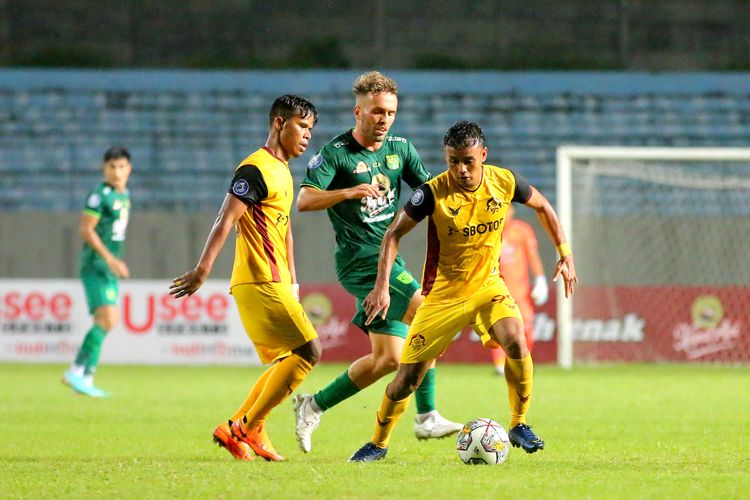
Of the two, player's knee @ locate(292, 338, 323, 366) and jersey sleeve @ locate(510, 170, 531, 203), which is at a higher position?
jersey sleeve @ locate(510, 170, 531, 203)

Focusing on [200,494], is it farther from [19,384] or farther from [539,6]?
[539,6]

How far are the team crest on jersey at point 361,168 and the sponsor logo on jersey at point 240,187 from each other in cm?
89

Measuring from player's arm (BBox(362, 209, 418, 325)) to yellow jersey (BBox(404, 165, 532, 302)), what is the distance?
3.3 inches

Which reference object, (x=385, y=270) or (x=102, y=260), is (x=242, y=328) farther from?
(x=385, y=270)

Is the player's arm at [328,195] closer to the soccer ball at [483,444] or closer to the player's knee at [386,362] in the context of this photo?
the player's knee at [386,362]

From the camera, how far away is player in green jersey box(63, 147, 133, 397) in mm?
11062

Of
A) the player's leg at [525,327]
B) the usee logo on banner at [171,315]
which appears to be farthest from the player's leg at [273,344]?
the usee logo on banner at [171,315]

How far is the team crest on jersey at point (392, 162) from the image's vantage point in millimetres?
6879

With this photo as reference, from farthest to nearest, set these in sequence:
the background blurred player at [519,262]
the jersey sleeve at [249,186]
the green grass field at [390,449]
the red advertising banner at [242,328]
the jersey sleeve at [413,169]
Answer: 1. the red advertising banner at [242,328]
2. the background blurred player at [519,262]
3. the jersey sleeve at [413,169]
4. the jersey sleeve at [249,186]
5. the green grass field at [390,449]

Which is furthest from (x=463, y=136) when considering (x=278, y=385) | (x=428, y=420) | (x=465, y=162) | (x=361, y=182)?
(x=428, y=420)

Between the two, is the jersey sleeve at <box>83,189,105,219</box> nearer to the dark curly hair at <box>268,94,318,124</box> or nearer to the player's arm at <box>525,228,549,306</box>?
the player's arm at <box>525,228,549,306</box>

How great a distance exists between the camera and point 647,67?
67.5ft

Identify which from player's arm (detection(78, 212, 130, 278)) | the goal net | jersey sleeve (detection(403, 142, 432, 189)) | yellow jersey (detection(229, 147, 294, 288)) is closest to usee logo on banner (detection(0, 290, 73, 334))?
player's arm (detection(78, 212, 130, 278))

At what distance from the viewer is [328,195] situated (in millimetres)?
6402
